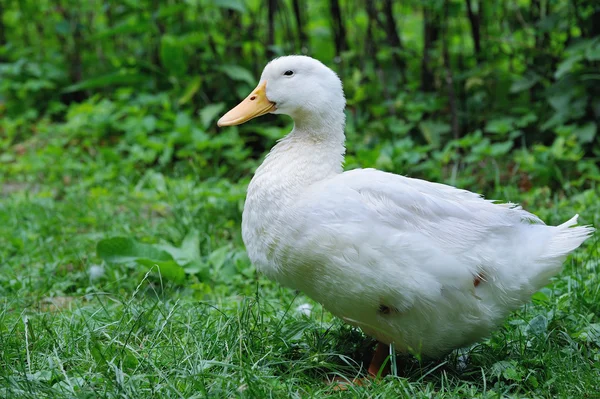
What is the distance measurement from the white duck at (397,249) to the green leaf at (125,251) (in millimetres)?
1144

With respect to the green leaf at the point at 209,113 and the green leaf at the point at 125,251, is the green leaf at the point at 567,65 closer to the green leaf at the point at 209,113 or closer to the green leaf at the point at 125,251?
the green leaf at the point at 209,113

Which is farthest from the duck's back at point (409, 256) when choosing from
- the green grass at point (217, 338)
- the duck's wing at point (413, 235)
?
the green grass at point (217, 338)

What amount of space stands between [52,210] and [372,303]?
2.98 m

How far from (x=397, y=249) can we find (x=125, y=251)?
1.84m

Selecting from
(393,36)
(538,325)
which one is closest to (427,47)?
(393,36)

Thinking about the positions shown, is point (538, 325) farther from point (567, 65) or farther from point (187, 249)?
point (567, 65)

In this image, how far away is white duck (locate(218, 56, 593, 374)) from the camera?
275cm

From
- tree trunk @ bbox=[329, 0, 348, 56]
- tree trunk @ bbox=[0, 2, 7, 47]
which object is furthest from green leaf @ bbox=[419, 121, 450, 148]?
tree trunk @ bbox=[0, 2, 7, 47]

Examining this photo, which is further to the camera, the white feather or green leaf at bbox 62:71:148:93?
green leaf at bbox 62:71:148:93

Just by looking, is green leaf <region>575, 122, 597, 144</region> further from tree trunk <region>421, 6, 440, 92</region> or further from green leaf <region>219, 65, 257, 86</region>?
green leaf <region>219, 65, 257, 86</region>

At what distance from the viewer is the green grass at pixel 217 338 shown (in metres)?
2.63

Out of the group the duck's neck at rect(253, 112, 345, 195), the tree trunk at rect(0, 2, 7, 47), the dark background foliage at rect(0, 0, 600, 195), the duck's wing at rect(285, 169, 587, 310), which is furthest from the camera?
the tree trunk at rect(0, 2, 7, 47)

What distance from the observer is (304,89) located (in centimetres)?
318

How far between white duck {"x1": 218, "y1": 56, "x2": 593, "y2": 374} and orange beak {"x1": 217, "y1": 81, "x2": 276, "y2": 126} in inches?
10.9
